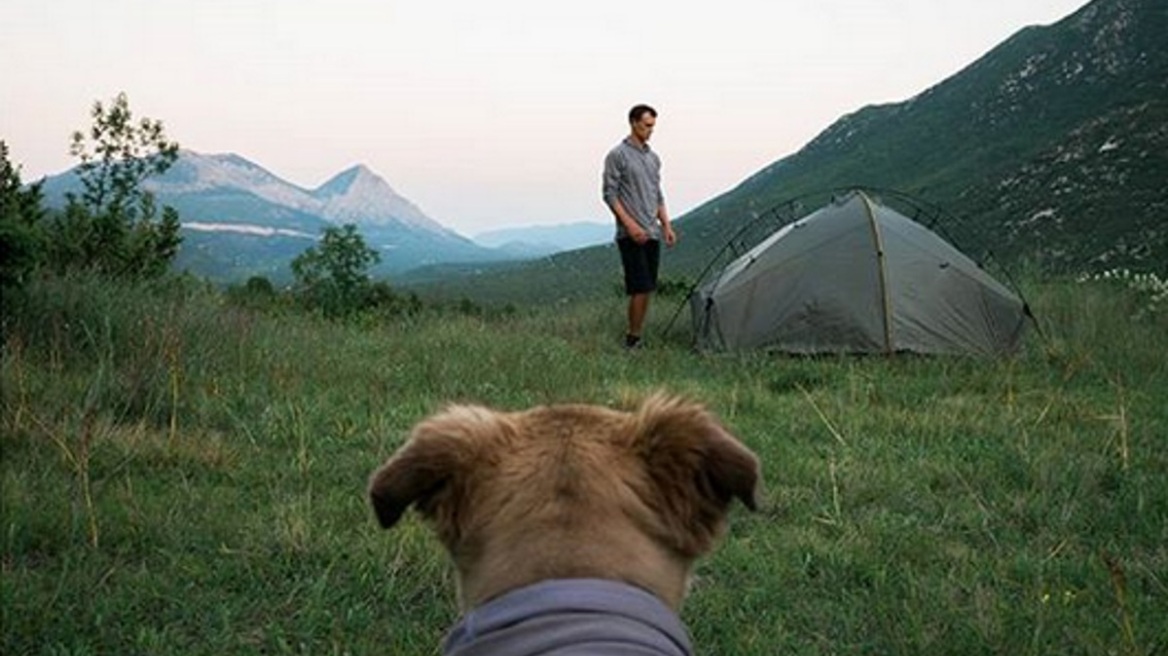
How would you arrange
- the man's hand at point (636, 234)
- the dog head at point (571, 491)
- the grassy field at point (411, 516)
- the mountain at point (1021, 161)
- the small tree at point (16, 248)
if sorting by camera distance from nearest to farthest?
the dog head at point (571, 491) → the grassy field at point (411, 516) → the small tree at point (16, 248) → the man's hand at point (636, 234) → the mountain at point (1021, 161)

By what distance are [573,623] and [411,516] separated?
3229 millimetres

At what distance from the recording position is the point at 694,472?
2143 millimetres

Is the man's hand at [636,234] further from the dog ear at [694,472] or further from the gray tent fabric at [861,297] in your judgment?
the dog ear at [694,472]

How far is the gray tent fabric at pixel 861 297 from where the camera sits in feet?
34.6

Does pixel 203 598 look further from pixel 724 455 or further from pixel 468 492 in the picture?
pixel 724 455

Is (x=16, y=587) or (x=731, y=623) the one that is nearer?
(x=16, y=587)

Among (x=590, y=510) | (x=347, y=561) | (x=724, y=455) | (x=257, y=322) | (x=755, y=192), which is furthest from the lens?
(x=755, y=192)

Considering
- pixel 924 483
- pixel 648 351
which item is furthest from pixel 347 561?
pixel 648 351

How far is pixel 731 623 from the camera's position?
398 centimetres

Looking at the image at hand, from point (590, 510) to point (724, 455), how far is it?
0.32 meters

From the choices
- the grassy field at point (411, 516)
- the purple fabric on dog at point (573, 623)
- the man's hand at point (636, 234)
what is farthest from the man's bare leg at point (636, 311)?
the purple fabric on dog at point (573, 623)

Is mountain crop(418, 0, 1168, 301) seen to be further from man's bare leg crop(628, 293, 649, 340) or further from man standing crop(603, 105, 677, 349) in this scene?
man's bare leg crop(628, 293, 649, 340)

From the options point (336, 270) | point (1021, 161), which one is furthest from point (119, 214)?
point (1021, 161)

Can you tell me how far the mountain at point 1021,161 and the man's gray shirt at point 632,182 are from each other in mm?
2306
